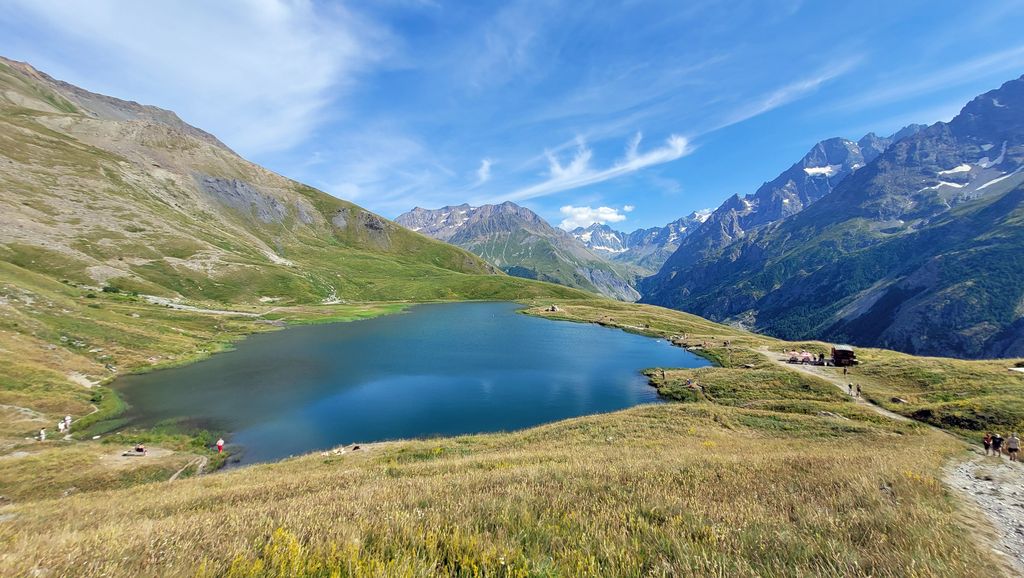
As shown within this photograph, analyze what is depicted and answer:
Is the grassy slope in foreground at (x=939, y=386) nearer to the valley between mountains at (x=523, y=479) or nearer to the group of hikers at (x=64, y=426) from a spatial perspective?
the valley between mountains at (x=523, y=479)

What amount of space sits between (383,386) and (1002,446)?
59.6m

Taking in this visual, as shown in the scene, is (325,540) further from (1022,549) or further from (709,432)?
(709,432)

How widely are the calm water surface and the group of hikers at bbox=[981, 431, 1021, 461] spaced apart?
31044 mm

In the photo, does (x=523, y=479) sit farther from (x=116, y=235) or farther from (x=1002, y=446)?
(x=116, y=235)

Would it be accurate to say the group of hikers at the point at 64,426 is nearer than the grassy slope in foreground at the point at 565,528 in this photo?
No

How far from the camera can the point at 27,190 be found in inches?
5022

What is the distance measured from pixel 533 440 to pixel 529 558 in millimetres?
26049

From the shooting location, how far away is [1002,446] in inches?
937

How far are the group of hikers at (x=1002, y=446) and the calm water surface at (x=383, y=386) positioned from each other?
31.0m

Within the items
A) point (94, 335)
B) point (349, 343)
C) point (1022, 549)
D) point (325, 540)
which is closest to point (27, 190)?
point (94, 335)

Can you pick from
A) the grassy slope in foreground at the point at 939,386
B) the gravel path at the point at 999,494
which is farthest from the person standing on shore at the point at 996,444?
the grassy slope in foreground at the point at 939,386

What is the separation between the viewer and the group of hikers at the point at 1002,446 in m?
21.0

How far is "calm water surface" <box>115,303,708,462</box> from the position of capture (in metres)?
40.8

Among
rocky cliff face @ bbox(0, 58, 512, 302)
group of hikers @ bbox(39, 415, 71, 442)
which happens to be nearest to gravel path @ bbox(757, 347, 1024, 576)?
group of hikers @ bbox(39, 415, 71, 442)
